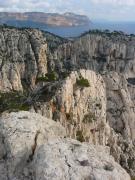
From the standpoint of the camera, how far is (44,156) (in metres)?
23.0

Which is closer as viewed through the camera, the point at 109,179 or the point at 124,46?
the point at 109,179

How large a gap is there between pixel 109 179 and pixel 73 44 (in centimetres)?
17144

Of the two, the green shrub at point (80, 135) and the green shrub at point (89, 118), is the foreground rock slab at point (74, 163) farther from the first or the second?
the green shrub at point (89, 118)

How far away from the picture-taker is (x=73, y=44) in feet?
630

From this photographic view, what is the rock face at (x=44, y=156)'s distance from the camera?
22.1 meters

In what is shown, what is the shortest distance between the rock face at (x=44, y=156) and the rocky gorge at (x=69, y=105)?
0.05 metres

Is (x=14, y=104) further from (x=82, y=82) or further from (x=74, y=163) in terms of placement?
(x=74, y=163)

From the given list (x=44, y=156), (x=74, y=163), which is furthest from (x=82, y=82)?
(x=74, y=163)

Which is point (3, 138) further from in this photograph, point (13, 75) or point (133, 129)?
point (13, 75)

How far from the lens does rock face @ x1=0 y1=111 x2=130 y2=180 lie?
2214 centimetres

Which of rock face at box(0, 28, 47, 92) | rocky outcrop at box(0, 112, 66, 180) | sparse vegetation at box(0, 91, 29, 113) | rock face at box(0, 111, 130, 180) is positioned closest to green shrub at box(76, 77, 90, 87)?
sparse vegetation at box(0, 91, 29, 113)

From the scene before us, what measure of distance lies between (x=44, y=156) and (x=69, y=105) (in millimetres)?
43877

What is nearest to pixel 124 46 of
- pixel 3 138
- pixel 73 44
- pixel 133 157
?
pixel 73 44

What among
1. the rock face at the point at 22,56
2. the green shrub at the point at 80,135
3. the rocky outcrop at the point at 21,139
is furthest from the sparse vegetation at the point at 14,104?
the rock face at the point at 22,56
